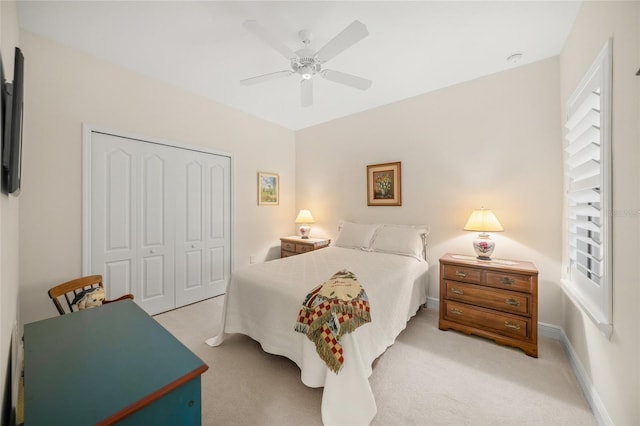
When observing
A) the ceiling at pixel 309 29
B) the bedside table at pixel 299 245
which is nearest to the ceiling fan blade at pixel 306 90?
the ceiling at pixel 309 29

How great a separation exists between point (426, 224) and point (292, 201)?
243 centimetres

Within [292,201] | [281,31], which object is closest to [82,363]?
[281,31]

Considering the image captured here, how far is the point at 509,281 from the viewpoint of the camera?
230cm

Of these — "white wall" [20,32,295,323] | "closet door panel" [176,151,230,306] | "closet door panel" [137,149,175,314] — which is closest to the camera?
"white wall" [20,32,295,323]

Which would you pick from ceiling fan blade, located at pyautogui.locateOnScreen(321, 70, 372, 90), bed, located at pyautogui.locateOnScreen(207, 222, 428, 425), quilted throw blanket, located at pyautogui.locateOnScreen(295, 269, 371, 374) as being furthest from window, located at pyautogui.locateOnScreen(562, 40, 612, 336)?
ceiling fan blade, located at pyautogui.locateOnScreen(321, 70, 372, 90)

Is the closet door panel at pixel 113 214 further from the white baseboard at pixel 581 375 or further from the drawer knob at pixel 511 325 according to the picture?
the white baseboard at pixel 581 375

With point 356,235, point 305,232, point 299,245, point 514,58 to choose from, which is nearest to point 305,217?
point 305,232

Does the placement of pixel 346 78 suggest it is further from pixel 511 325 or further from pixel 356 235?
pixel 511 325

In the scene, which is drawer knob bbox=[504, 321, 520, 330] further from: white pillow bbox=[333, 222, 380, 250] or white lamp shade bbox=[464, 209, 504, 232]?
white pillow bbox=[333, 222, 380, 250]

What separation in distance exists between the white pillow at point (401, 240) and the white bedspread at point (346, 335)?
16cm

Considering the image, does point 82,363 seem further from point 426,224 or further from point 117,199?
point 426,224

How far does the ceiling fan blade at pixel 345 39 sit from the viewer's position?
164cm

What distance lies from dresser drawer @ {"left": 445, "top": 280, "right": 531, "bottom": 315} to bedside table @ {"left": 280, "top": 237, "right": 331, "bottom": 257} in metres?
1.92

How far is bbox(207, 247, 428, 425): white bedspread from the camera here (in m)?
1.50
